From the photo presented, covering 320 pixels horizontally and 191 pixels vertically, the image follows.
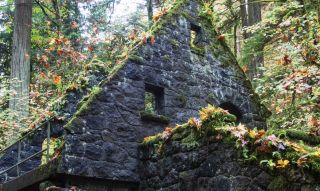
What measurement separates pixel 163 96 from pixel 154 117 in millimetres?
620

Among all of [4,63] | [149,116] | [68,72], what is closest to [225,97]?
[149,116]

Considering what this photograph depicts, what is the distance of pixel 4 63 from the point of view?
58.8 ft

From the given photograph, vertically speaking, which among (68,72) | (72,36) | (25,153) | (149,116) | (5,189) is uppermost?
(72,36)

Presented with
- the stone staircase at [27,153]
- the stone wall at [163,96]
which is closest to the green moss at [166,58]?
the stone wall at [163,96]

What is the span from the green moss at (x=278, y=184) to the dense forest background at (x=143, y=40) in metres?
1.70

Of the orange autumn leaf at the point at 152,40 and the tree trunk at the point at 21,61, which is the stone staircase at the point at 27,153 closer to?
the tree trunk at the point at 21,61

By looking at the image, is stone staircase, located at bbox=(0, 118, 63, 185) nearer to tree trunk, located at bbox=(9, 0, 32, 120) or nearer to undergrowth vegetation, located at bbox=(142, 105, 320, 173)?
tree trunk, located at bbox=(9, 0, 32, 120)

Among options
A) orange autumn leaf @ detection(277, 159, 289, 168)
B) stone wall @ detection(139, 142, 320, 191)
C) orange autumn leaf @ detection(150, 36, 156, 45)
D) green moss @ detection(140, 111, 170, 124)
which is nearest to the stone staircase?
green moss @ detection(140, 111, 170, 124)

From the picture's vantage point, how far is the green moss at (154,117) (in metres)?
8.03

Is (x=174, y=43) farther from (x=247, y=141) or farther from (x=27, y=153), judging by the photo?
(x=27, y=153)

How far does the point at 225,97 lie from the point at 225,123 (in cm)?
362

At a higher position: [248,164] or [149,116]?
[149,116]

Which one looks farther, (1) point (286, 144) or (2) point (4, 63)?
(2) point (4, 63)

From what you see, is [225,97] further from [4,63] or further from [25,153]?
[4,63]
